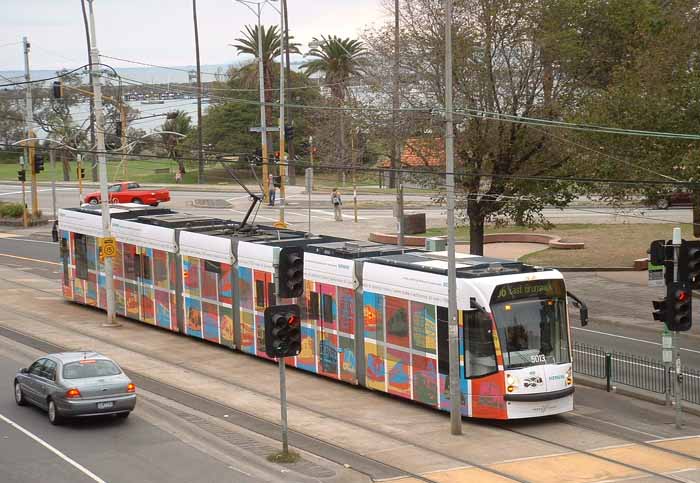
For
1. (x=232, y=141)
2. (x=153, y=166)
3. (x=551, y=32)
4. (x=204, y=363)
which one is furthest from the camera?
(x=153, y=166)

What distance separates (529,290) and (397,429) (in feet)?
12.0

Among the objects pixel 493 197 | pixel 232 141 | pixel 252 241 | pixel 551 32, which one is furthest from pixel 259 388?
pixel 232 141

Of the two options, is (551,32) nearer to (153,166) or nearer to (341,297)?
(341,297)

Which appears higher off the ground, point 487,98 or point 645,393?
point 487,98

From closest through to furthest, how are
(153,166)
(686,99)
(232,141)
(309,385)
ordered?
(309,385) < (686,99) < (232,141) < (153,166)

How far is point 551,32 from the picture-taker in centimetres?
3300

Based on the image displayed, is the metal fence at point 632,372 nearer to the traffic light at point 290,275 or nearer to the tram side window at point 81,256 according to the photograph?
the traffic light at point 290,275

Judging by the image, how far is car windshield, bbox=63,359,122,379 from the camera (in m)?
19.7

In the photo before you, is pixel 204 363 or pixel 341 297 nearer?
pixel 341 297

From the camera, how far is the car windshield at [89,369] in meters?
19.7

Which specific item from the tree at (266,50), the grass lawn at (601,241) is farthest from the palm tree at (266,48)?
the grass lawn at (601,241)

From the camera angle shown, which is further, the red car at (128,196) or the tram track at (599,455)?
the red car at (128,196)

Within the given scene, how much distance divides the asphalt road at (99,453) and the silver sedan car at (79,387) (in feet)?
1.19

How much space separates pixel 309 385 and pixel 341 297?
89.8 inches
